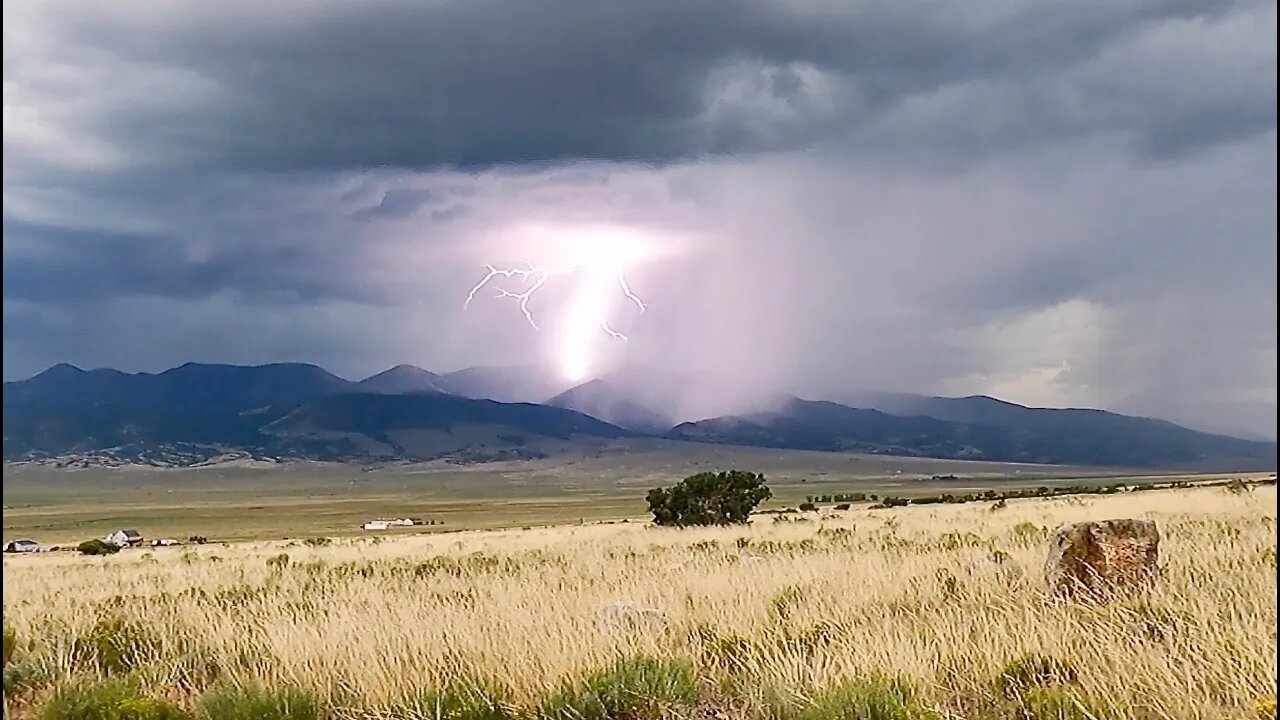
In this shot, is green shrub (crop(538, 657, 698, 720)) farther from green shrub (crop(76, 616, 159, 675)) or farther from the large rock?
green shrub (crop(76, 616, 159, 675))

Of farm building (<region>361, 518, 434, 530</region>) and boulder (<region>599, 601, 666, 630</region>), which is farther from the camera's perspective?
farm building (<region>361, 518, 434, 530</region>)

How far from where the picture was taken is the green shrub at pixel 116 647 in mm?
10258

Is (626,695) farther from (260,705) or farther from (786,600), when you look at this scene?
(786,600)

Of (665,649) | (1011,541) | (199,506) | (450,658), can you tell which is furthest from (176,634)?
(199,506)

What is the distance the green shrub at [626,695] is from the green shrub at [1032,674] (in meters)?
2.07

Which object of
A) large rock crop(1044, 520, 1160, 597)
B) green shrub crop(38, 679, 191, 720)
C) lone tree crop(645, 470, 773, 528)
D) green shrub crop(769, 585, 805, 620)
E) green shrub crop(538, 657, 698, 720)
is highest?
large rock crop(1044, 520, 1160, 597)

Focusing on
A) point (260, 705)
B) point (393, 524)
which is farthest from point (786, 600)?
point (393, 524)

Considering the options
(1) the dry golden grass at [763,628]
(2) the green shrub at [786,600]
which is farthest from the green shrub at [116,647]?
(2) the green shrub at [786,600]

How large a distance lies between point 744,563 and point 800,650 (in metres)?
7.51

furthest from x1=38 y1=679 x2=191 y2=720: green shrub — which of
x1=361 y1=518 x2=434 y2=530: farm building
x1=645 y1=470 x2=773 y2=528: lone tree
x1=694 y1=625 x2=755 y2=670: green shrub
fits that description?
x1=361 y1=518 x2=434 y2=530: farm building

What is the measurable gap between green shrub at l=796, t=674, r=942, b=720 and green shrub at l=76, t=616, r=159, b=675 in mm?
6638

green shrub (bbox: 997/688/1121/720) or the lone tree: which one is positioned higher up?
green shrub (bbox: 997/688/1121/720)

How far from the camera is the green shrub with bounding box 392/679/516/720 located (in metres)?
7.41

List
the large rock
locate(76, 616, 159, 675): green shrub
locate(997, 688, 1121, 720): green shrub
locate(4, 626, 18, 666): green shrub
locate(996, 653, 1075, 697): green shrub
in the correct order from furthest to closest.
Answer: locate(4, 626, 18, 666): green shrub
locate(76, 616, 159, 675): green shrub
the large rock
locate(996, 653, 1075, 697): green shrub
locate(997, 688, 1121, 720): green shrub
